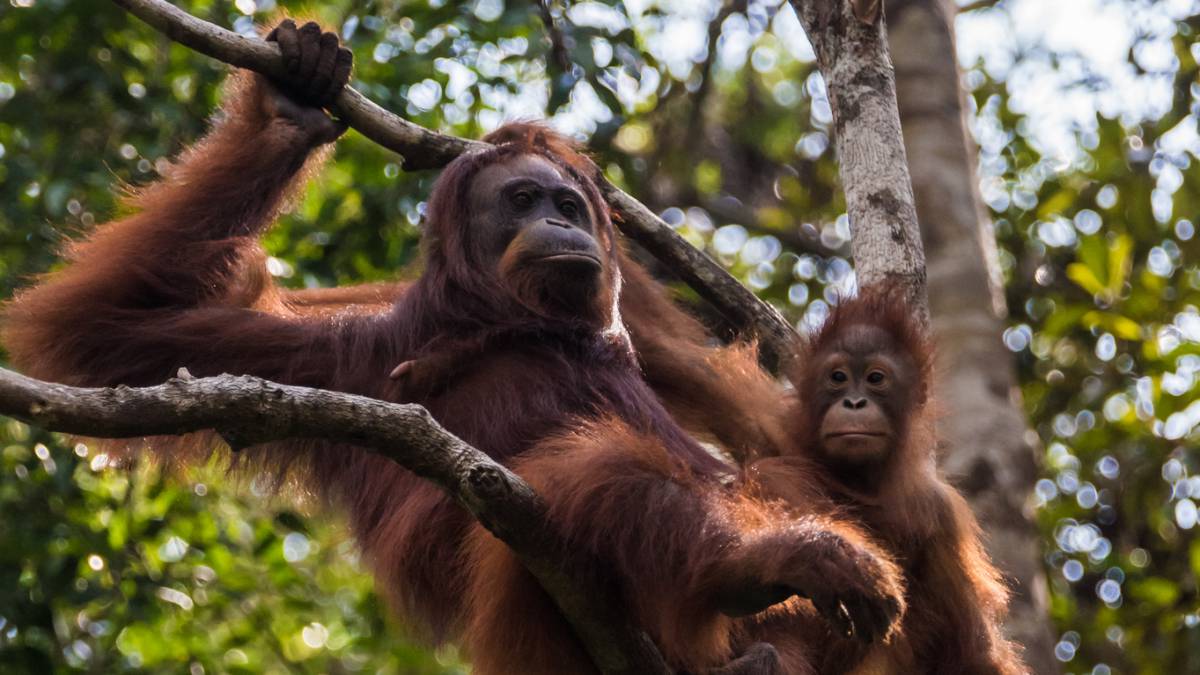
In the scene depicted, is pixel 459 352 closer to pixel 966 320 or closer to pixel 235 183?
pixel 235 183

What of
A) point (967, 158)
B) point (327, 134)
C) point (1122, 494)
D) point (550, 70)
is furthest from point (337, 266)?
point (1122, 494)

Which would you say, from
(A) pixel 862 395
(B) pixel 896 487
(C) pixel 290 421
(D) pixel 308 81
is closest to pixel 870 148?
(A) pixel 862 395

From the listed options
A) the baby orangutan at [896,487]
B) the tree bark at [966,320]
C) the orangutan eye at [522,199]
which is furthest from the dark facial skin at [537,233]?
the tree bark at [966,320]

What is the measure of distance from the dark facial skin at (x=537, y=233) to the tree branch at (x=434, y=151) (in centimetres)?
23

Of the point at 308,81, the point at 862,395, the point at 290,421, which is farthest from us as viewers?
the point at 308,81

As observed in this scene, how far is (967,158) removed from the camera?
6.25m

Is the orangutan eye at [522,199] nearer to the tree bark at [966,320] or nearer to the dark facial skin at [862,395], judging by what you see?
the dark facial skin at [862,395]

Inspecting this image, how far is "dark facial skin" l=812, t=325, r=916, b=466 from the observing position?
3834 millimetres

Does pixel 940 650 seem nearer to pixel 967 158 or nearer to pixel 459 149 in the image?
pixel 459 149

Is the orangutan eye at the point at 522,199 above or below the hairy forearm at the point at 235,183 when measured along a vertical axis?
above

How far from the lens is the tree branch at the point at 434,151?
3732 mm

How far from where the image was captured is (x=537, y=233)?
3.88 metres

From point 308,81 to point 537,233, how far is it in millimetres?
914

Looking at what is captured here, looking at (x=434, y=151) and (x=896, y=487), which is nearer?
(x=896, y=487)
